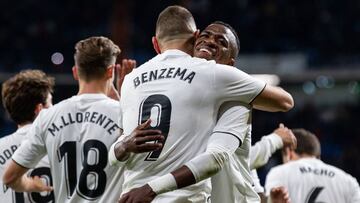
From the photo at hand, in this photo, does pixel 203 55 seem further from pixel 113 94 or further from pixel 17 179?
pixel 17 179

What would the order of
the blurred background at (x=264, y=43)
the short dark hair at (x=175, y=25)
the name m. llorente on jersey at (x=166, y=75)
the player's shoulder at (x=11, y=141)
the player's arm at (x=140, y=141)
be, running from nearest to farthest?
the player's arm at (x=140, y=141) < the name m. llorente on jersey at (x=166, y=75) < the short dark hair at (x=175, y=25) < the player's shoulder at (x=11, y=141) < the blurred background at (x=264, y=43)

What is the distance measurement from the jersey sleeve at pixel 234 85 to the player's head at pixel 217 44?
1.18ft

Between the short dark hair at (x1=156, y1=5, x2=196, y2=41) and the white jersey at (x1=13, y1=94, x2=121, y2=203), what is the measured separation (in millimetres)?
728

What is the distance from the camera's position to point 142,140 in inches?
147

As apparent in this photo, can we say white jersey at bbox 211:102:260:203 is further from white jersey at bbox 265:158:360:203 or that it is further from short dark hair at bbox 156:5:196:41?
white jersey at bbox 265:158:360:203

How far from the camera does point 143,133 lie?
3.75 m

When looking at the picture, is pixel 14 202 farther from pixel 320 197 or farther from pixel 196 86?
pixel 320 197

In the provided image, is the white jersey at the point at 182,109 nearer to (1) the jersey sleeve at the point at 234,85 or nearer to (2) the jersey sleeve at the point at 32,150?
(1) the jersey sleeve at the point at 234,85

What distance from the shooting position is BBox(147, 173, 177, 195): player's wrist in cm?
363

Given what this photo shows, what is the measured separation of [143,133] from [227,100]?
0.42m

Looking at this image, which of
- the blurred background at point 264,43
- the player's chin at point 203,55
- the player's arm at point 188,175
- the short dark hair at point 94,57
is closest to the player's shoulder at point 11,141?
the short dark hair at point 94,57

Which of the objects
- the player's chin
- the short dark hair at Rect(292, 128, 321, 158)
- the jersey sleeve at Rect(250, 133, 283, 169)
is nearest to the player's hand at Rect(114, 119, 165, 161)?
the player's chin

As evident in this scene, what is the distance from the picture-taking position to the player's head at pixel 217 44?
421 cm

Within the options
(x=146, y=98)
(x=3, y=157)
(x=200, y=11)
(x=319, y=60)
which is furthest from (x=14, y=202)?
(x=200, y=11)
